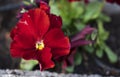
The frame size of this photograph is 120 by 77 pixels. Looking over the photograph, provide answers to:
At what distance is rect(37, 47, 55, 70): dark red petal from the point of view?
1.49m

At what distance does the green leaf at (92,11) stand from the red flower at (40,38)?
134 cm

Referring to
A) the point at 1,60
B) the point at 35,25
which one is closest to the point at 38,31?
the point at 35,25

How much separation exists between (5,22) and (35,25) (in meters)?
1.72

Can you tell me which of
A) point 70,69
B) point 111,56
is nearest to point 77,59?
point 70,69

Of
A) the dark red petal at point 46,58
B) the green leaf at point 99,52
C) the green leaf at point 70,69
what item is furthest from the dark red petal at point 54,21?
the green leaf at point 99,52

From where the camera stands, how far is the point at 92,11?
115 inches

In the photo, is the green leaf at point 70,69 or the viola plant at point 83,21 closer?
the green leaf at point 70,69

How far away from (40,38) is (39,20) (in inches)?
3.5

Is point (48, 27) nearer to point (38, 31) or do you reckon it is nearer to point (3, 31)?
point (38, 31)

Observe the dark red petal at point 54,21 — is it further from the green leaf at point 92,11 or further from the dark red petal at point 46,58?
the green leaf at point 92,11

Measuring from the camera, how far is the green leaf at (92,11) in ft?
9.46

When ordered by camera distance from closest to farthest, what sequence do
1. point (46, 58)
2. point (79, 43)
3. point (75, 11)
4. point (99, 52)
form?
point (46, 58)
point (79, 43)
point (99, 52)
point (75, 11)

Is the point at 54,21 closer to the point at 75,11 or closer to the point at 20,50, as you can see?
the point at 20,50

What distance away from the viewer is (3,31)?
10.2ft
